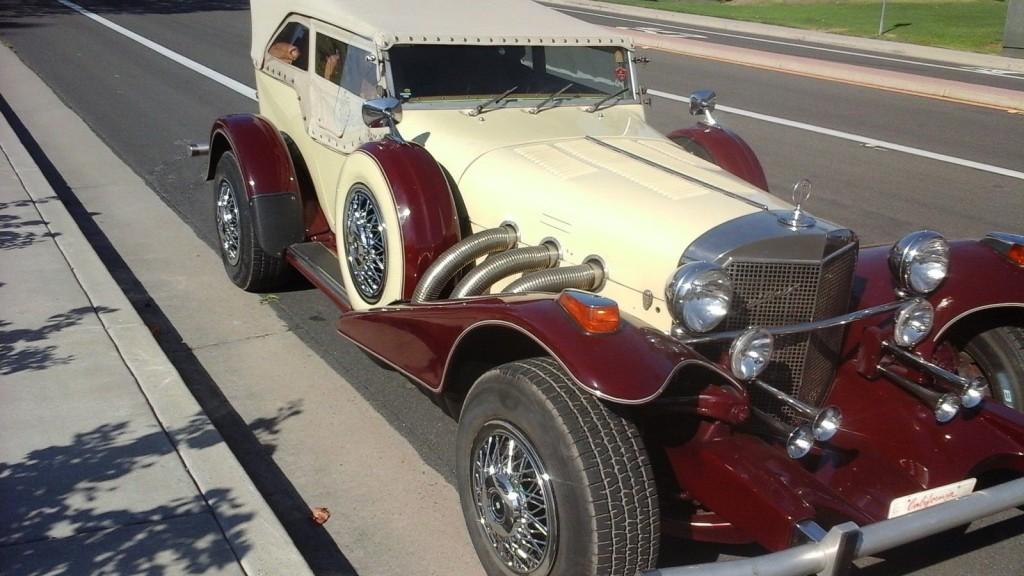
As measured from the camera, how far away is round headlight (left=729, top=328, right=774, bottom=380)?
346 cm

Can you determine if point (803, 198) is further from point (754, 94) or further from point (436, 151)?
point (754, 94)

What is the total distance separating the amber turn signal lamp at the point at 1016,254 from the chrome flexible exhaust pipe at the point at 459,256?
219cm

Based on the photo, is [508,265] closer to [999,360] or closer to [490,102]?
[490,102]

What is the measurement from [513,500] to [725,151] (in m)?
2.98

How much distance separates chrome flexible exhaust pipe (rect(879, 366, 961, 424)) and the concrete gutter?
11.7 m

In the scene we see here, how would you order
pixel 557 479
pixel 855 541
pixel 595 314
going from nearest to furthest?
1. pixel 855 541
2. pixel 557 479
3. pixel 595 314

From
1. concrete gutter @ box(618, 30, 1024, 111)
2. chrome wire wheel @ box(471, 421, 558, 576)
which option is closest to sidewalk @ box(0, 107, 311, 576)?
chrome wire wheel @ box(471, 421, 558, 576)

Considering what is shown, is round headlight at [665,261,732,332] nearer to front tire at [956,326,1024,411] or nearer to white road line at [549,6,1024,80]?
front tire at [956,326,1024,411]

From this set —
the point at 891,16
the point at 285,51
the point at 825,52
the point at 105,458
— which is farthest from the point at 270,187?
the point at 891,16

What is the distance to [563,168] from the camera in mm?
4566

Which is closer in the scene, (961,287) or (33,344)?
(961,287)

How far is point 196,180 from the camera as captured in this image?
30.7 feet

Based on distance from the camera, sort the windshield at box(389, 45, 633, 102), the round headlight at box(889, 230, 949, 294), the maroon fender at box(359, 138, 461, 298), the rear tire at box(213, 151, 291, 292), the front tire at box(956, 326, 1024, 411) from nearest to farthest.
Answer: the round headlight at box(889, 230, 949, 294) < the front tire at box(956, 326, 1024, 411) < the maroon fender at box(359, 138, 461, 298) < the windshield at box(389, 45, 633, 102) < the rear tire at box(213, 151, 291, 292)

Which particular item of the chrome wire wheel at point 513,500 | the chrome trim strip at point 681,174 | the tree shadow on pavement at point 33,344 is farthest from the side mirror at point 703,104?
the tree shadow on pavement at point 33,344
